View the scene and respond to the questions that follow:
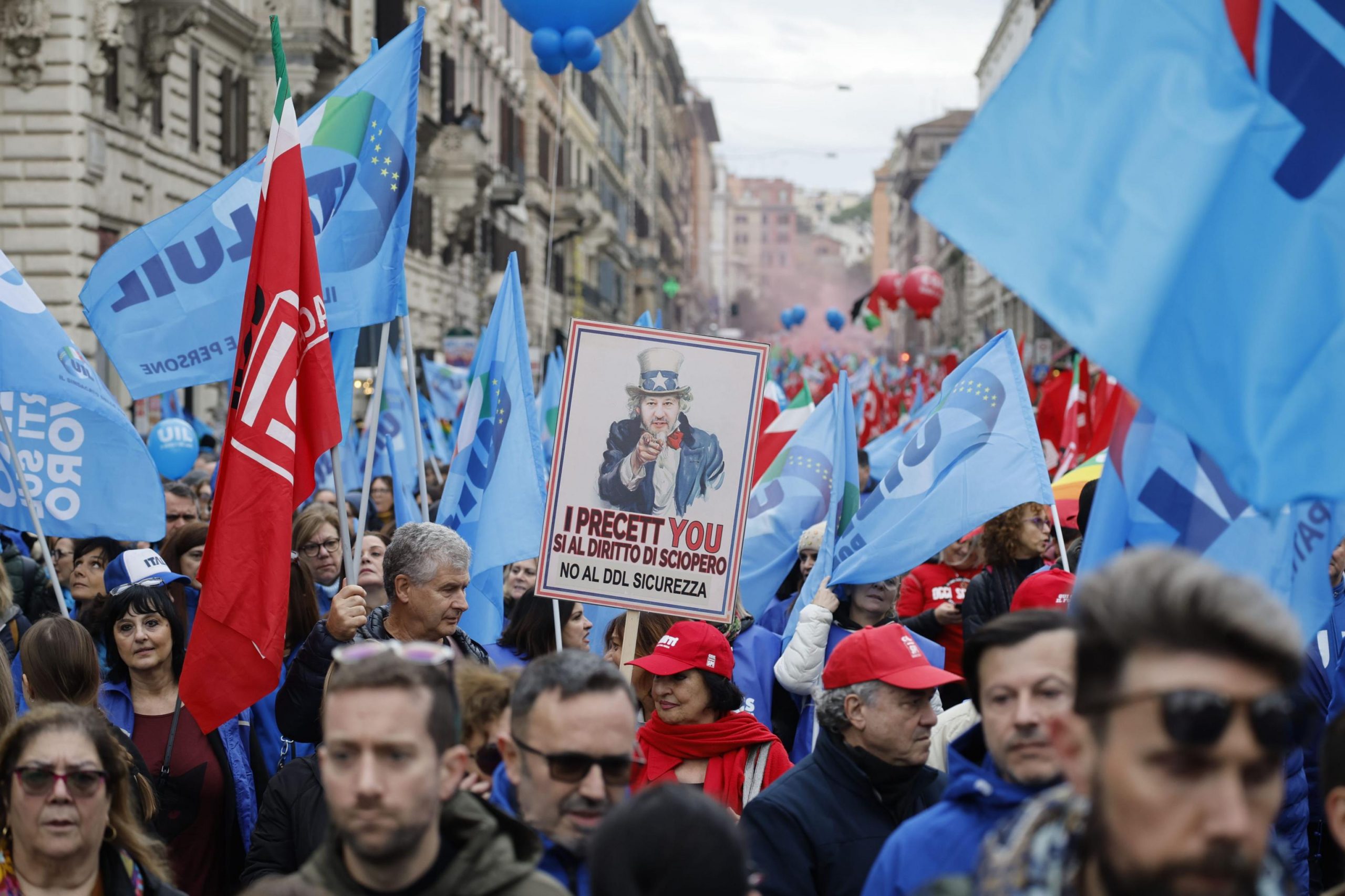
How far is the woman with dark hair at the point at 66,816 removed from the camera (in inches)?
143

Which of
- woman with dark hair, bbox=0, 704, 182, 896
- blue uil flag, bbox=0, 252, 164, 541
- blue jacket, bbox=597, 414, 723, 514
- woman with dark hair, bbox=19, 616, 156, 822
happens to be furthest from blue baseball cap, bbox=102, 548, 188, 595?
woman with dark hair, bbox=0, 704, 182, 896

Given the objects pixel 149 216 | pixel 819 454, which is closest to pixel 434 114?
pixel 149 216

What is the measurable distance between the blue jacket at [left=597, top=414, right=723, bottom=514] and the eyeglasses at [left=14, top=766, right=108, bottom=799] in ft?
7.39

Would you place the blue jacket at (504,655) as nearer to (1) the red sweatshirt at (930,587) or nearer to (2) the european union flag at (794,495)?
(2) the european union flag at (794,495)

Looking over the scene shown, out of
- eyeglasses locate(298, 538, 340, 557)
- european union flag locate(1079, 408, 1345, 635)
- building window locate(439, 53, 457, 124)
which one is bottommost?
eyeglasses locate(298, 538, 340, 557)

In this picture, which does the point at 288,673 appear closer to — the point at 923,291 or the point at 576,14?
the point at 576,14

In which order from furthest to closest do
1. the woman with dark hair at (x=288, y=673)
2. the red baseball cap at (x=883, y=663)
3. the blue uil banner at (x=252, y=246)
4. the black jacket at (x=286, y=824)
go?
the blue uil banner at (x=252, y=246) < the woman with dark hair at (x=288, y=673) < the black jacket at (x=286, y=824) < the red baseball cap at (x=883, y=663)

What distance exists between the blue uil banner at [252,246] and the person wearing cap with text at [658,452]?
1.34m

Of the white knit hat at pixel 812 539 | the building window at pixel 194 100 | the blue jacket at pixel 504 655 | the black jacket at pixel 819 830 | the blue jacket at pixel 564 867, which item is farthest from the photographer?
the building window at pixel 194 100

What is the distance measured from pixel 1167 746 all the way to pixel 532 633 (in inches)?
176

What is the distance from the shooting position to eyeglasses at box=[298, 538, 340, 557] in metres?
7.42

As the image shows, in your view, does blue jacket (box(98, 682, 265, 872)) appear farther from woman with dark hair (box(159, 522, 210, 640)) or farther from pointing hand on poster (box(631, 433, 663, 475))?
woman with dark hair (box(159, 522, 210, 640))

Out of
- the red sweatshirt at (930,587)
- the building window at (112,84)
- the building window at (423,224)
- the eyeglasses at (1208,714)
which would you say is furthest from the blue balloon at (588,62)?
the building window at (423,224)

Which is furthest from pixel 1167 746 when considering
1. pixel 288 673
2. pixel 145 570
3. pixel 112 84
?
pixel 112 84
